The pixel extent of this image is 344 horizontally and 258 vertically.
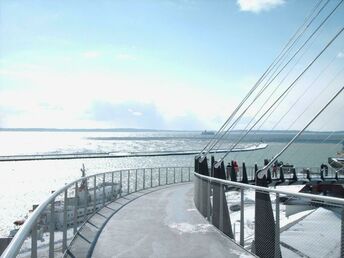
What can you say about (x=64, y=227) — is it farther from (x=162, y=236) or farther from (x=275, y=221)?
(x=275, y=221)

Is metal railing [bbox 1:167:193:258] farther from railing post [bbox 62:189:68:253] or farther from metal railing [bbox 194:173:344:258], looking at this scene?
metal railing [bbox 194:173:344:258]

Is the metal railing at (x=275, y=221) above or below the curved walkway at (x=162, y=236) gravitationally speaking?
above

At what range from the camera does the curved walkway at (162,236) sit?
26.0ft

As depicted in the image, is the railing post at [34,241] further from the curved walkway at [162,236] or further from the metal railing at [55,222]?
the curved walkway at [162,236]

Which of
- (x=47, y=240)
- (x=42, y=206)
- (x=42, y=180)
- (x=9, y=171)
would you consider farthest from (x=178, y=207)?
(x=9, y=171)

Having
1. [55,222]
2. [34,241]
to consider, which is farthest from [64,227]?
[34,241]

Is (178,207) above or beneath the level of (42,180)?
above

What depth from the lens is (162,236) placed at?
9508 mm

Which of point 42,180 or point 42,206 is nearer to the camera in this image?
point 42,206

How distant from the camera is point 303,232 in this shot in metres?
11.7

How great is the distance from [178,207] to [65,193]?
24.3 ft

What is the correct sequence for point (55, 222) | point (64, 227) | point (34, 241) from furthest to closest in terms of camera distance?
point (64, 227), point (55, 222), point (34, 241)

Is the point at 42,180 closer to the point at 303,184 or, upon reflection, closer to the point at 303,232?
the point at 303,184

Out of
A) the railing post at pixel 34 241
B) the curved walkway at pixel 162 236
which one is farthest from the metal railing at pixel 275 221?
the railing post at pixel 34 241
